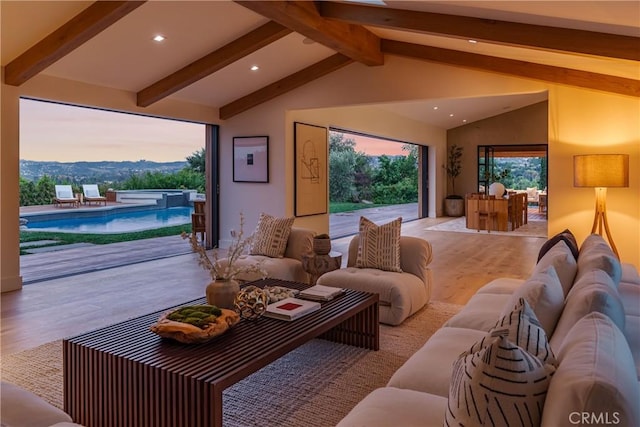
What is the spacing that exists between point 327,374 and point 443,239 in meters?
6.72

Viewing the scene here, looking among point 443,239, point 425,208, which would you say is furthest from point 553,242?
point 425,208

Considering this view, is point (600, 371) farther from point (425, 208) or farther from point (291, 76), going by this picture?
point (425, 208)

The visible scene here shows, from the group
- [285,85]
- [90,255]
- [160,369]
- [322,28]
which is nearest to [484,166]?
[285,85]

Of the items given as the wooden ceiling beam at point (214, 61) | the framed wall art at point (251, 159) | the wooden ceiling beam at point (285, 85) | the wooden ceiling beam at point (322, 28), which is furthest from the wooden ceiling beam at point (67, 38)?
the framed wall art at point (251, 159)

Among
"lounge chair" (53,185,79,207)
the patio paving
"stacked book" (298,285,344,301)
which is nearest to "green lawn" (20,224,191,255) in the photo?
the patio paving

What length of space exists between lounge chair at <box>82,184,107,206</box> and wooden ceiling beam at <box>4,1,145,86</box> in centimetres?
413

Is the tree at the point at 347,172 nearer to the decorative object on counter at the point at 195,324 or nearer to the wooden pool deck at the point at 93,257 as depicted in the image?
the wooden pool deck at the point at 93,257

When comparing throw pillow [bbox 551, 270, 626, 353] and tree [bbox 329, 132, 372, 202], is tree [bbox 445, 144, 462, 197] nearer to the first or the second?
tree [bbox 329, 132, 372, 202]

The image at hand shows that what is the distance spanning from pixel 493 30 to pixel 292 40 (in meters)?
2.88

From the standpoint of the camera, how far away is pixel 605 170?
479 cm

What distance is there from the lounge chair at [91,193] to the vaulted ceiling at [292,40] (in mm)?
3138

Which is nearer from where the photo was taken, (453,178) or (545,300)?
(545,300)

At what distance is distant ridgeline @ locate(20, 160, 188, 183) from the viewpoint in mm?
7707

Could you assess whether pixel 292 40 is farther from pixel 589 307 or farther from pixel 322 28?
pixel 589 307
